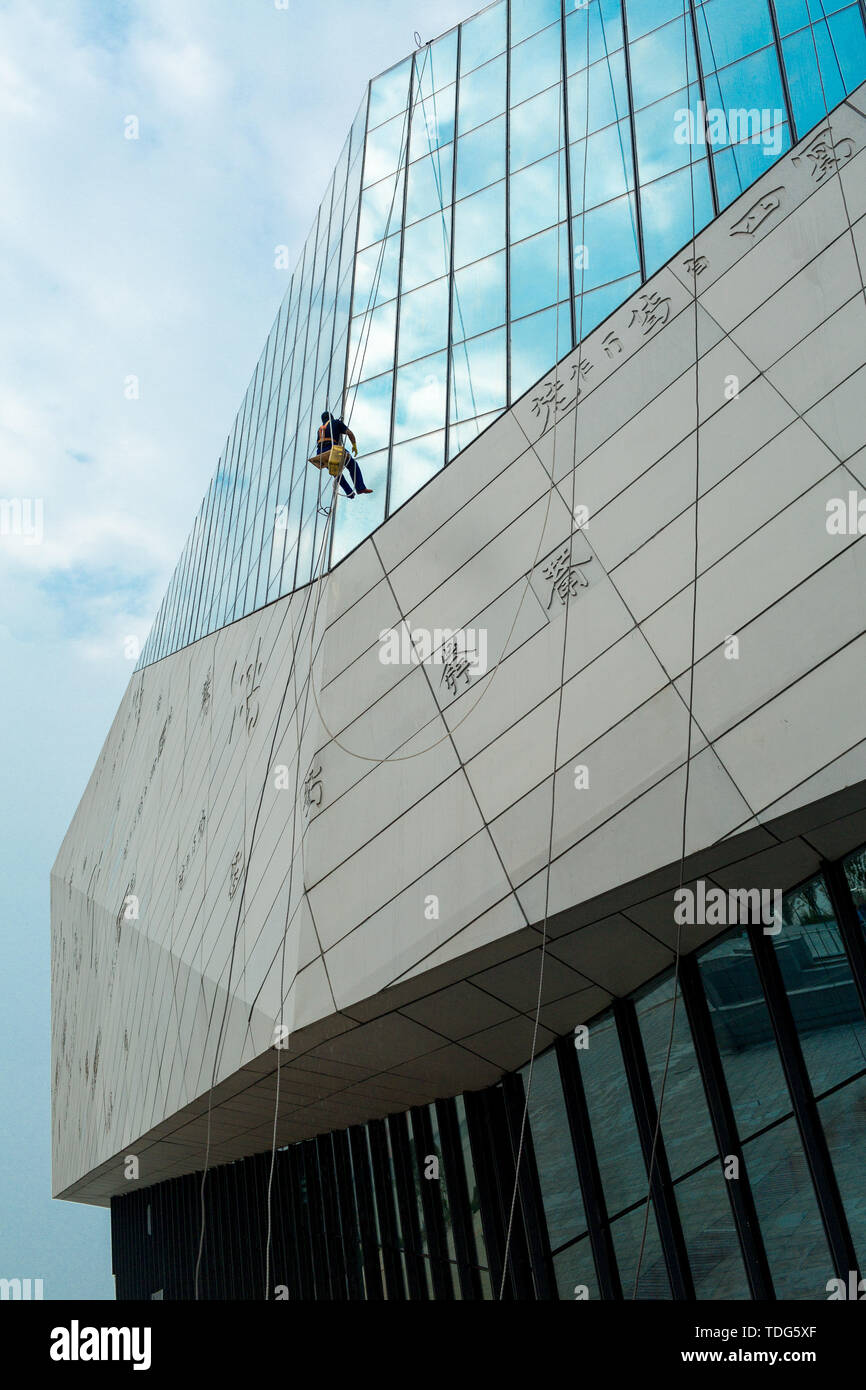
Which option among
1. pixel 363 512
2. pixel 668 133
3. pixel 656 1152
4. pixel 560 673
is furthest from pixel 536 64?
pixel 656 1152

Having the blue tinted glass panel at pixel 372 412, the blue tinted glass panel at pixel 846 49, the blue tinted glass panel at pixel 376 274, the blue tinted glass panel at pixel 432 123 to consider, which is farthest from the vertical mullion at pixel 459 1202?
the blue tinted glass panel at pixel 432 123

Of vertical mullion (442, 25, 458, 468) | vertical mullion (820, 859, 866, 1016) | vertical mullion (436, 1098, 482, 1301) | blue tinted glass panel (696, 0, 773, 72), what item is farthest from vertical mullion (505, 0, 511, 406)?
vertical mullion (436, 1098, 482, 1301)

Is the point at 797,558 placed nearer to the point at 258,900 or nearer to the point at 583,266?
the point at 583,266

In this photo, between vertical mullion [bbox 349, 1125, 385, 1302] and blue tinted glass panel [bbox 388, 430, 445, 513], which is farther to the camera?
vertical mullion [bbox 349, 1125, 385, 1302]

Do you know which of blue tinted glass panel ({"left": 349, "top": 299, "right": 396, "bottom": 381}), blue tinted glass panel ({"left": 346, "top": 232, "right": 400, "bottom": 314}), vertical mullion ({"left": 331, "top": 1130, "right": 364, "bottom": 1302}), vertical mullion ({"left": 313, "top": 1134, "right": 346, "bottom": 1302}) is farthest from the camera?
vertical mullion ({"left": 313, "top": 1134, "right": 346, "bottom": 1302})

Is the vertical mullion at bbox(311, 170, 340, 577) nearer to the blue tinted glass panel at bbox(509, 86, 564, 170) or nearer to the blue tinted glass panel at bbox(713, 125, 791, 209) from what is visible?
the blue tinted glass panel at bbox(509, 86, 564, 170)

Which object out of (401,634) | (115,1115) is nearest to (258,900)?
(401,634)

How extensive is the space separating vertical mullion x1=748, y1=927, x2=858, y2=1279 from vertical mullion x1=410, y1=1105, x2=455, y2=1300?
6.21 meters

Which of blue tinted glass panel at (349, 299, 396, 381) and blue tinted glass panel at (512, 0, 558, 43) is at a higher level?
blue tinted glass panel at (512, 0, 558, 43)

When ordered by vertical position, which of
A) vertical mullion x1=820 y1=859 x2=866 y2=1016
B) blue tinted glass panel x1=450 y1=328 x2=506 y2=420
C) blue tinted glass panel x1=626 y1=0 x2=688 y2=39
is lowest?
vertical mullion x1=820 y1=859 x2=866 y2=1016

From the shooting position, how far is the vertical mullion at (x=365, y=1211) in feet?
47.1

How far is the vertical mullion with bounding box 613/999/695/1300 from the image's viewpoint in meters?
8.95

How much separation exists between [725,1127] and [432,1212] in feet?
18.7

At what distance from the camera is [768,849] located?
7.60m
